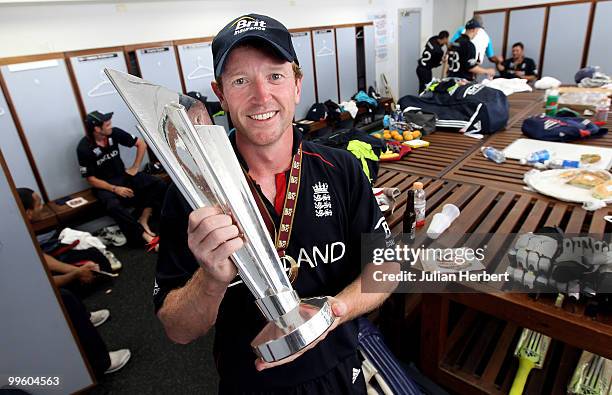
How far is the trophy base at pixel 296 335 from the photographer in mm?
607

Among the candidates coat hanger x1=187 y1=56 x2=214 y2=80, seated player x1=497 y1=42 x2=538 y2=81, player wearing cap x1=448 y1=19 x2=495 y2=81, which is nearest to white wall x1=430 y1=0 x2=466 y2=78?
seated player x1=497 y1=42 x2=538 y2=81

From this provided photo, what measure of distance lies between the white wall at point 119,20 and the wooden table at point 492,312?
352 cm

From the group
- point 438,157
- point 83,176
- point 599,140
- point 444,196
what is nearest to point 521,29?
point 599,140

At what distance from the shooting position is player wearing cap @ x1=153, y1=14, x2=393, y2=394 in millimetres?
786

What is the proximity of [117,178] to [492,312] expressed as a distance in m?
3.60

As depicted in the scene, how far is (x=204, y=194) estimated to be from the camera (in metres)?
0.60

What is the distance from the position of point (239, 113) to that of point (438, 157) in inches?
74.1

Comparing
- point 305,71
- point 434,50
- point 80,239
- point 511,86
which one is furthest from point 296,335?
point 434,50

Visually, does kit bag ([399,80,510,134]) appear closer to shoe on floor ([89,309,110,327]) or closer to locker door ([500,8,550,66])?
shoe on floor ([89,309,110,327])

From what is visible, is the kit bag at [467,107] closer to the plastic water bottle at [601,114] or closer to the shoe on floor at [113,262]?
the plastic water bottle at [601,114]

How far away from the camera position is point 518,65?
632 centimetres

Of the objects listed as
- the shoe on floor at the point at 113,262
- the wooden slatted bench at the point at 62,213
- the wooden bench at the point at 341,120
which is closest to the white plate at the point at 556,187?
the shoe on floor at the point at 113,262

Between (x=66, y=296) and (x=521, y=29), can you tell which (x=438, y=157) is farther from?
(x=521, y=29)

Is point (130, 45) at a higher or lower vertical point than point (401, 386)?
higher
